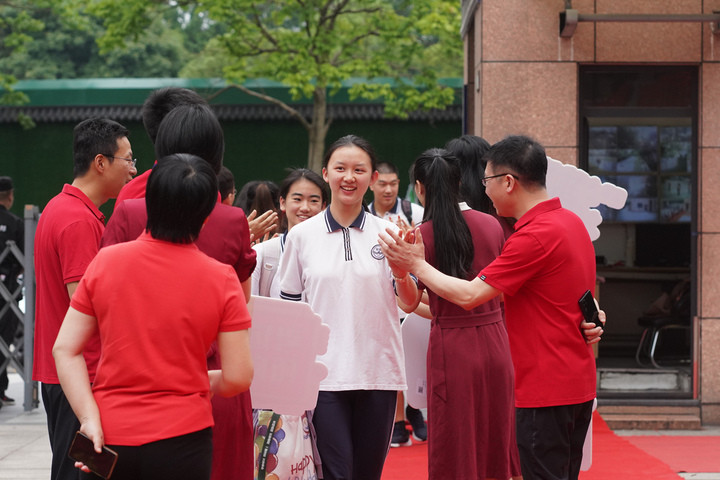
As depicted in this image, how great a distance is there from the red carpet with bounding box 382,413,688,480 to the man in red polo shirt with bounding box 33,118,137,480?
262 cm

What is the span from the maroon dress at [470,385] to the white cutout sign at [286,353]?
0.59m

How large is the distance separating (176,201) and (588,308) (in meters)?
1.68

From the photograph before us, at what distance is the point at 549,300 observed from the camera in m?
3.56

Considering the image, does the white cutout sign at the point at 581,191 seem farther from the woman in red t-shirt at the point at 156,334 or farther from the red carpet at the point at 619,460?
the woman in red t-shirt at the point at 156,334

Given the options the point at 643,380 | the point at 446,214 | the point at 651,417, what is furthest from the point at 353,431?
the point at 643,380

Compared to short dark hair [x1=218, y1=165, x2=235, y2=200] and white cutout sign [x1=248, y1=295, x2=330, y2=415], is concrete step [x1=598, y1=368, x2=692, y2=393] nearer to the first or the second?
white cutout sign [x1=248, y1=295, x2=330, y2=415]

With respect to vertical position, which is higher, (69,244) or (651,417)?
(69,244)

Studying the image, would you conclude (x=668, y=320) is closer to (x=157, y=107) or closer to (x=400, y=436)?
(x=400, y=436)

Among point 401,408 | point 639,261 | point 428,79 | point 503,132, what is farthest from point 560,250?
point 428,79

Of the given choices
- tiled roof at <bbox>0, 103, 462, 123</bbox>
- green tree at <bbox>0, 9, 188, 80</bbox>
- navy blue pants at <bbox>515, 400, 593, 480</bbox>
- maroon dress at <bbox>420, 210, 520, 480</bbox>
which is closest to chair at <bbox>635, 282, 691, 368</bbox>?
maroon dress at <bbox>420, 210, 520, 480</bbox>

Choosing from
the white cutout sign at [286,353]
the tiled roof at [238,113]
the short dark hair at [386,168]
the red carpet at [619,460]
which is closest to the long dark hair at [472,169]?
the white cutout sign at [286,353]

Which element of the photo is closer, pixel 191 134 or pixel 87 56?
pixel 191 134

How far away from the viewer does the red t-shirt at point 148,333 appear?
8.27 ft

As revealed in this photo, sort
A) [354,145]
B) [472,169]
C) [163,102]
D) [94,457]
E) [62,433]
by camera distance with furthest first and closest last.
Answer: [472,169], [354,145], [62,433], [163,102], [94,457]
